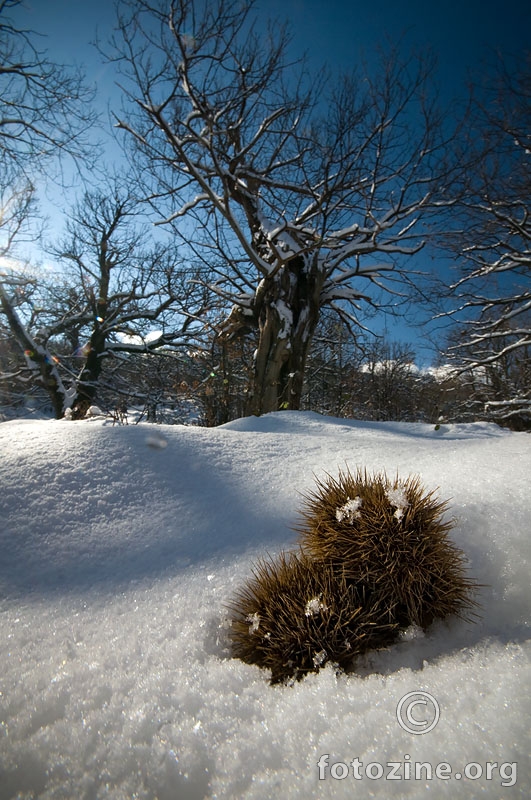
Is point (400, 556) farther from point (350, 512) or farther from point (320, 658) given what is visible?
point (320, 658)

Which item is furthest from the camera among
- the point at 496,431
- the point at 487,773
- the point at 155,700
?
the point at 496,431

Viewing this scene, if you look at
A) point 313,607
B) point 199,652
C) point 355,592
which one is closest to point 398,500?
point 355,592

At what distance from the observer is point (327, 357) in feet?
51.7

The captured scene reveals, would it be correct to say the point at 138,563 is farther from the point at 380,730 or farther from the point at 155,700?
the point at 380,730

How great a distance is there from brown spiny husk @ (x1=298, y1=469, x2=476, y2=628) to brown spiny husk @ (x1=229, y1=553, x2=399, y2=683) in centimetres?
6

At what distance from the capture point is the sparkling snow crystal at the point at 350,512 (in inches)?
55.5

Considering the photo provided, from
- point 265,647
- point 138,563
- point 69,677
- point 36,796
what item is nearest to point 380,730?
point 265,647

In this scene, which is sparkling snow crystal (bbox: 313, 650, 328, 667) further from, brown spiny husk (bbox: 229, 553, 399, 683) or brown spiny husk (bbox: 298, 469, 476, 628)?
brown spiny husk (bbox: 298, 469, 476, 628)

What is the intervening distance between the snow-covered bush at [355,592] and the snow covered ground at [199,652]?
76 millimetres

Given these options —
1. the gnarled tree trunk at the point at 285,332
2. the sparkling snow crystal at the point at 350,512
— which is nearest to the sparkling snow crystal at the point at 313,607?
the sparkling snow crystal at the point at 350,512

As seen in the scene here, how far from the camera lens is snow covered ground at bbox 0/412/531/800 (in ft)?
2.67

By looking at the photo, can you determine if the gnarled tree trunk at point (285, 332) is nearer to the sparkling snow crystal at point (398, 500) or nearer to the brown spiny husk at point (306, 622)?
the sparkling snow crystal at point (398, 500)

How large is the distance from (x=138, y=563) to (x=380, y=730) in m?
1.25

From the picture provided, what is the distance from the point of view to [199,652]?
1232 millimetres
